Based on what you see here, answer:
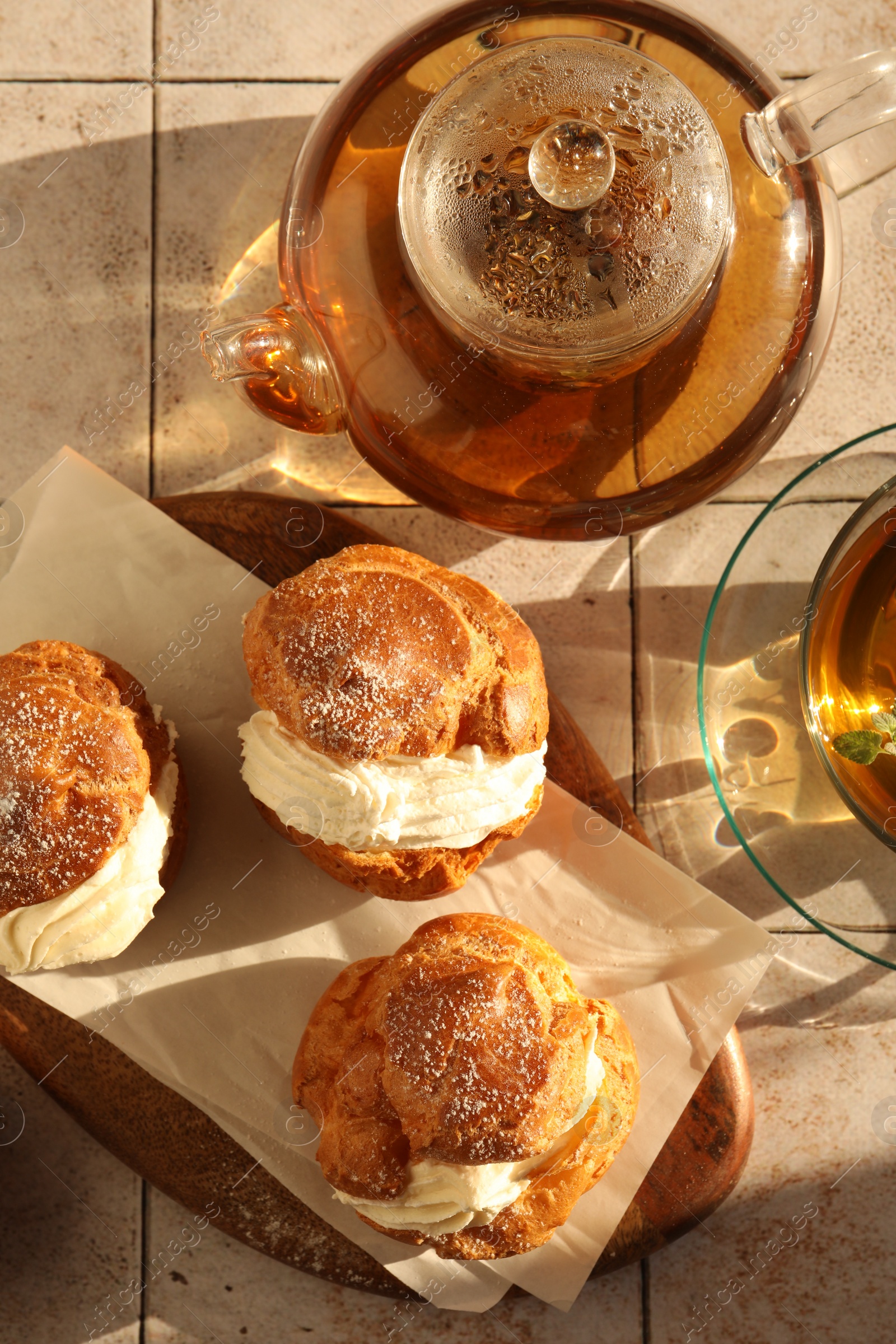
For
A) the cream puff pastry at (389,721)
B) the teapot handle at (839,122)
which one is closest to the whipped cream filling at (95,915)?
the cream puff pastry at (389,721)

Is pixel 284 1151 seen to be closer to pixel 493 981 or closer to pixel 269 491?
pixel 493 981

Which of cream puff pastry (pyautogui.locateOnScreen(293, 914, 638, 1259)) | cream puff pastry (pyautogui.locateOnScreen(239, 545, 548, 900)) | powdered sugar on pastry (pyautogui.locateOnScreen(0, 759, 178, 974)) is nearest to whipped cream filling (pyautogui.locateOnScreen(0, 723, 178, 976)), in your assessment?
powdered sugar on pastry (pyautogui.locateOnScreen(0, 759, 178, 974))

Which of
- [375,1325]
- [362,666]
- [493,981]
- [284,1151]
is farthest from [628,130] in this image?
[375,1325]

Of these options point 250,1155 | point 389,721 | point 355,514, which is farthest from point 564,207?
point 250,1155

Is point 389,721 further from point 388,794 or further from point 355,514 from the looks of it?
point 355,514

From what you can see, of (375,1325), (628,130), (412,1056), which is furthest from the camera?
(375,1325)
